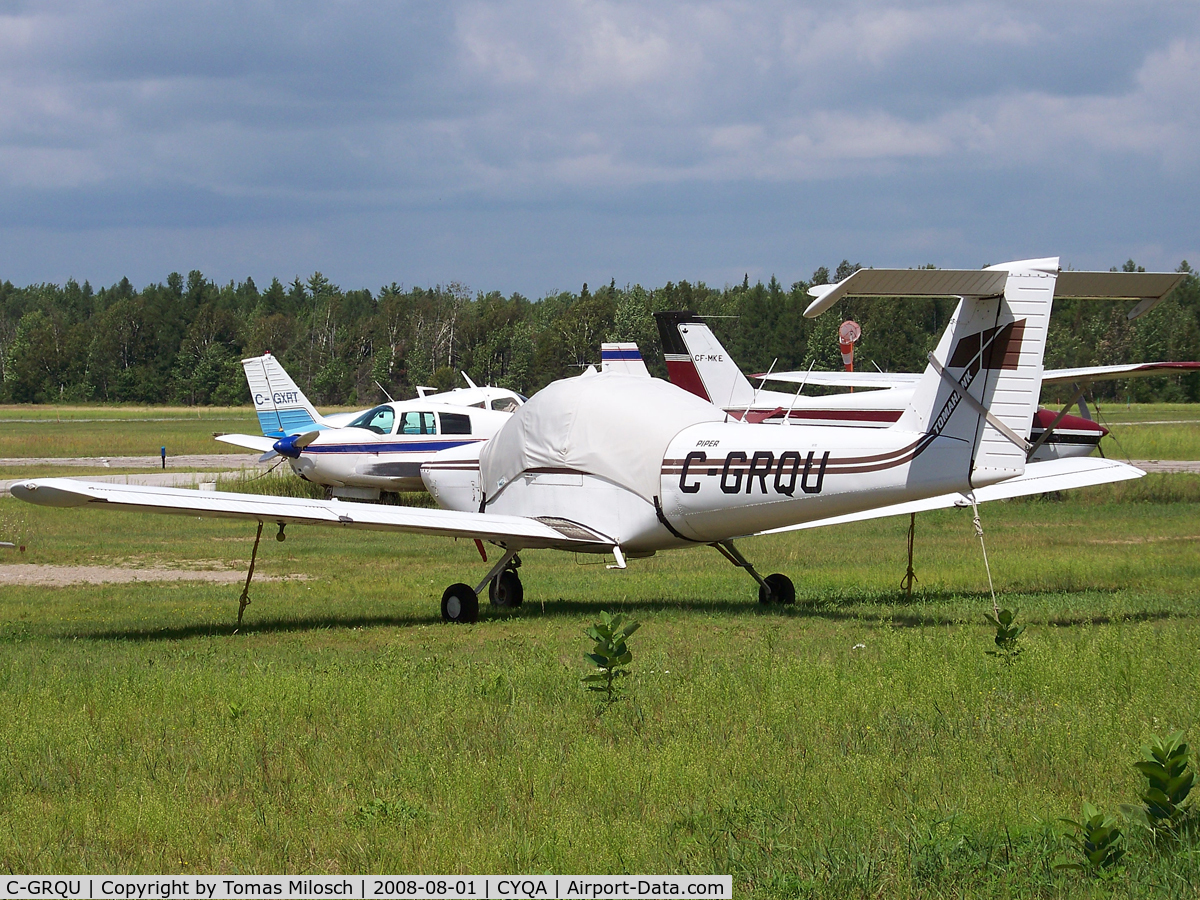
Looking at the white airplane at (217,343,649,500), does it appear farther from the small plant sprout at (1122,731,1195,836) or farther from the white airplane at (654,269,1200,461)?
the small plant sprout at (1122,731,1195,836)

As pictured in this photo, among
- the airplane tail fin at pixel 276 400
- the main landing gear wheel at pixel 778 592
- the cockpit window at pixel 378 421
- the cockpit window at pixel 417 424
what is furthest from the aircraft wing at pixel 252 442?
the main landing gear wheel at pixel 778 592

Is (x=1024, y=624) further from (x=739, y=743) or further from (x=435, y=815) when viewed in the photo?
(x=435, y=815)

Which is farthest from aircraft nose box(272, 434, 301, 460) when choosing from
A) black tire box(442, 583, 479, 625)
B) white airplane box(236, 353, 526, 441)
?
black tire box(442, 583, 479, 625)

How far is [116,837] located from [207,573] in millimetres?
13657

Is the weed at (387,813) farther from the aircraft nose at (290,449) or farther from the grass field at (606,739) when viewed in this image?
the aircraft nose at (290,449)

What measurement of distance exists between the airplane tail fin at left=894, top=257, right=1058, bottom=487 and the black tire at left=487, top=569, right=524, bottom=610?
17.7 ft

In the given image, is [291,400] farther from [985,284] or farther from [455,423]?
[985,284]

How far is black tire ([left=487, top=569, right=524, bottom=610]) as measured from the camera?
1472 cm

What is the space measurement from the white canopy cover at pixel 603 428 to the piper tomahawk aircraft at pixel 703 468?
→ 18mm

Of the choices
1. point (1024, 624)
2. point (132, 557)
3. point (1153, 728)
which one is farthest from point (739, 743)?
point (132, 557)

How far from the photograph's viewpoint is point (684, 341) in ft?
105

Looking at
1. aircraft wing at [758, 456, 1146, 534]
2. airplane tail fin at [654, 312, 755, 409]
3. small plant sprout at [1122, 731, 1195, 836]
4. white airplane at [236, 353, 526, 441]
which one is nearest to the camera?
small plant sprout at [1122, 731, 1195, 836]

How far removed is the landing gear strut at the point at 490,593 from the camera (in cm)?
1359

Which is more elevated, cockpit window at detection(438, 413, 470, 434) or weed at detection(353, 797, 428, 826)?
cockpit window at detection(438, 413, 470, 434)
